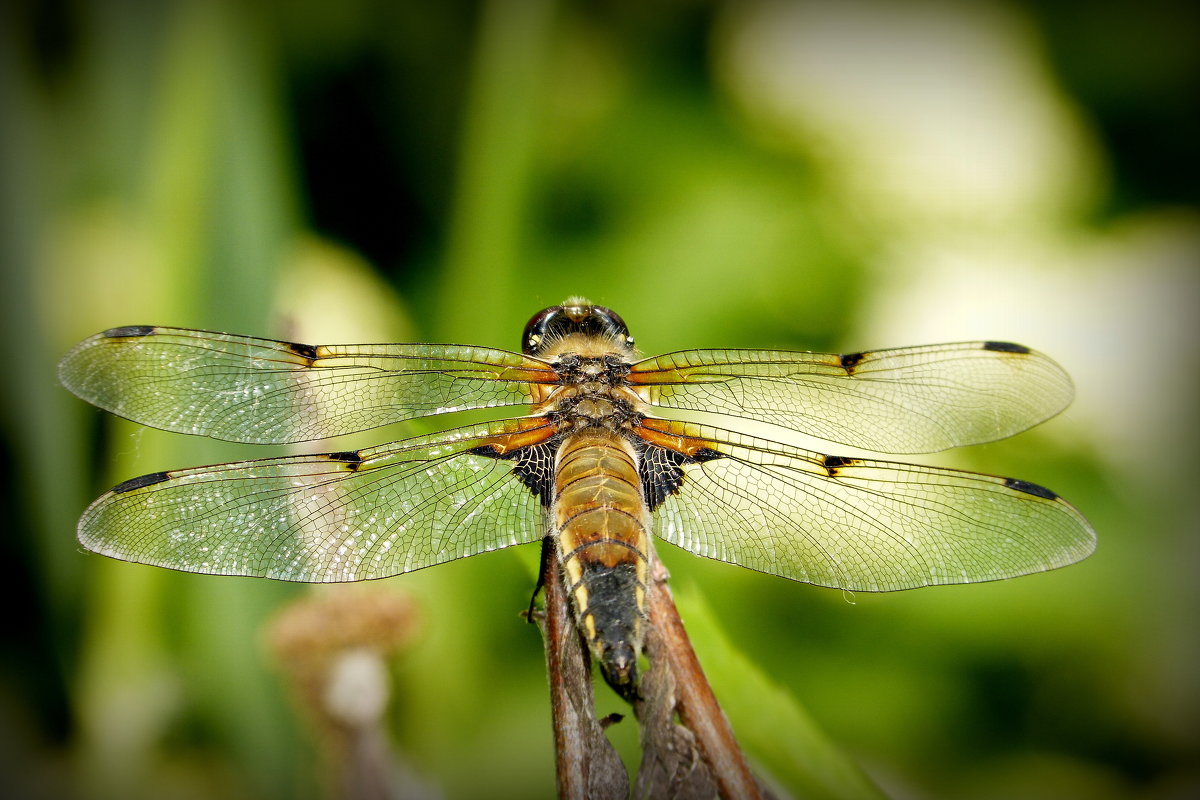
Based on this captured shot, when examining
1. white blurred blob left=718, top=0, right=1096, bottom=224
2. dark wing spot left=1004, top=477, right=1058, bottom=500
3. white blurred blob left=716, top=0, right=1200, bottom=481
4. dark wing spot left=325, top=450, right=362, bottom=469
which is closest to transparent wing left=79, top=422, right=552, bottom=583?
dark wing spot left=325, top=450, right=362, bottom=469

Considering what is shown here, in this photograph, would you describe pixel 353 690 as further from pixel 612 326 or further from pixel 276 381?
pixel 612 326

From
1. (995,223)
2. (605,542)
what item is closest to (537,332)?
(605,542)

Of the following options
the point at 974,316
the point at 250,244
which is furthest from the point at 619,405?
the point at 974,316

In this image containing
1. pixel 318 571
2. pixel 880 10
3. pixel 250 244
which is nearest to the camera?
pixel 318 571

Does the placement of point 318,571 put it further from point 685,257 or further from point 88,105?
point 88,105

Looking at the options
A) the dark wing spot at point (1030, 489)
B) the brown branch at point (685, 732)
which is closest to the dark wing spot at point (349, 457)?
the brown branch at point (685, 732)

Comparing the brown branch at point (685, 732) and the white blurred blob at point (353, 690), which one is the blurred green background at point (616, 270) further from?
the brown branch at point (685, 732)
